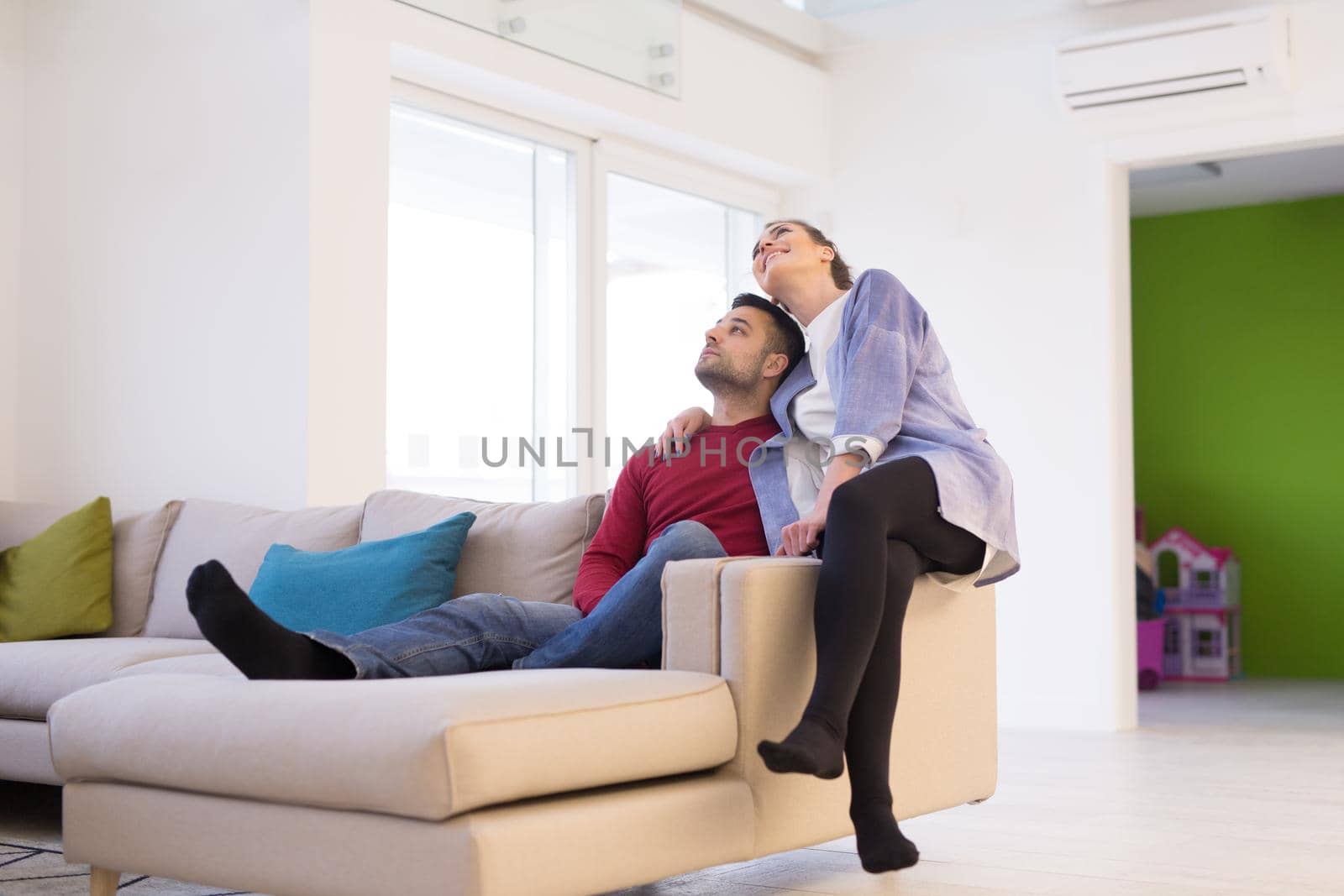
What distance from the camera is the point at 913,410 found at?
2.57m

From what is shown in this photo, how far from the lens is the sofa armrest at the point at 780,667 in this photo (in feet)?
7.34

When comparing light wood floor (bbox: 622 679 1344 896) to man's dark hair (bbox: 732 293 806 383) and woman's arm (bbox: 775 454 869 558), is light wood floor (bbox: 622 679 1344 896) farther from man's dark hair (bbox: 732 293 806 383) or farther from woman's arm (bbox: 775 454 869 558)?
man's dark hair (bbox: 732 293 806 383)

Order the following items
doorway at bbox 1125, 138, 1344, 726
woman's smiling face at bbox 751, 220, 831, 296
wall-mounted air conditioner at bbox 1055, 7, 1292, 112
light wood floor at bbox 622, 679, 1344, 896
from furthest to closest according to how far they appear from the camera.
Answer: doorway at bbox 1125, 138, 1344, 726 → wall-mounted air conditioner at bbox 1055, 7, 1292, 112 → woman's smiling face at bbox 751, 220, 831, 296 → light wood floor at bbox 622, 679, 1344, 896

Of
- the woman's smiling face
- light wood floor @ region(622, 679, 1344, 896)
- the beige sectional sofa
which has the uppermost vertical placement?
the woman's smiling face

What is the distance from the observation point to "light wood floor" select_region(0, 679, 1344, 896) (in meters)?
2.57

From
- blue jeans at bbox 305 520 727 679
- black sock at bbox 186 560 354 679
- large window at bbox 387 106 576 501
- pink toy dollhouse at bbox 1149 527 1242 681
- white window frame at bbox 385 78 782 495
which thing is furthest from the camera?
pink toy dollhouse at bbox 1149 527 1242 681

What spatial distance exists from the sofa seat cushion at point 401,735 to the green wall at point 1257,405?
6.31 m

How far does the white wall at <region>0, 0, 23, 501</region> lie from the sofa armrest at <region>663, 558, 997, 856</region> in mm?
3114

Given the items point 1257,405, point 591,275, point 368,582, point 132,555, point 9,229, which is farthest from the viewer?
point 1257,405

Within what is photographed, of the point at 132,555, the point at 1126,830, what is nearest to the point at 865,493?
the point at 1126,830

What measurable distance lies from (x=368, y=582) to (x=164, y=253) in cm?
178

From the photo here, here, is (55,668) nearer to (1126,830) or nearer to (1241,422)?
(1126,830)

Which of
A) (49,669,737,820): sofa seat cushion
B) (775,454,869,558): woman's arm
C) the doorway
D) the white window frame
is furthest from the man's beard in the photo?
the doorway

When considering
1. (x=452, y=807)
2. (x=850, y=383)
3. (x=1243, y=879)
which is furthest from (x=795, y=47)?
(x=452, y=807)
